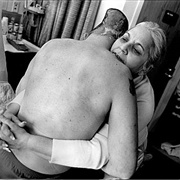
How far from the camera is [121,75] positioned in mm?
796

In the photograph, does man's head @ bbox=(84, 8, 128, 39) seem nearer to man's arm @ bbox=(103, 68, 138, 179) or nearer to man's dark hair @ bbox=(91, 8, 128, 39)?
man's dark hair @ bbox=(91, 8, 128, 39)

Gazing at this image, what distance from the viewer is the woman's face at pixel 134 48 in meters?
0.90

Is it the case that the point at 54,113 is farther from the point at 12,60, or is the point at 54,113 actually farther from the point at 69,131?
the point at 12,60

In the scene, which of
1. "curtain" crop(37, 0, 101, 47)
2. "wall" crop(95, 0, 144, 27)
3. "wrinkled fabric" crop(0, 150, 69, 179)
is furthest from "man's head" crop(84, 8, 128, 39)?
"curtain" crop(37, 0, 101, 47)

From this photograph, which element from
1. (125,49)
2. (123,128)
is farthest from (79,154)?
(125,49)

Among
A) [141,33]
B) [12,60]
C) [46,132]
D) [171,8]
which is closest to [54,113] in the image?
[46,132]

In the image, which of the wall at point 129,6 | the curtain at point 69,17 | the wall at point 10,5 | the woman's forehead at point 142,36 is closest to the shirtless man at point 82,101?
the woman's forehead at point 142,36

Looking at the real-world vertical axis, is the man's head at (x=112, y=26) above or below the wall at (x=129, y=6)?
below

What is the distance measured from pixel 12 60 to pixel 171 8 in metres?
1.57

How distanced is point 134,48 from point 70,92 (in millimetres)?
342

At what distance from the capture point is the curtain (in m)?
2.02

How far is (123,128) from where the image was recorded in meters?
0.78

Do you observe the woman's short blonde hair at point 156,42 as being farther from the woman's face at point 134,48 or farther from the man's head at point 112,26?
the man's head at point 112,26

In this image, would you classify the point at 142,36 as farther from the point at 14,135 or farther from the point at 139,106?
the point at 14,135
